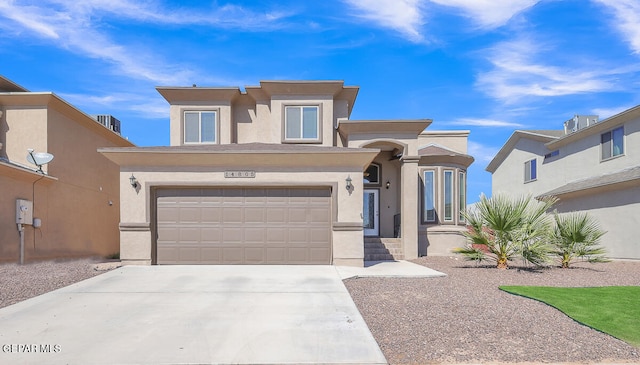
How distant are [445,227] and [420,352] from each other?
12930 millimetres

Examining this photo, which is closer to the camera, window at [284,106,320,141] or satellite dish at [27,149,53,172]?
satellite dish at [27,149,53,172]

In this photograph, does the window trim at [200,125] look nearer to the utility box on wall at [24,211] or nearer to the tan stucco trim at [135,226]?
the tan stucco trim at [135,226]

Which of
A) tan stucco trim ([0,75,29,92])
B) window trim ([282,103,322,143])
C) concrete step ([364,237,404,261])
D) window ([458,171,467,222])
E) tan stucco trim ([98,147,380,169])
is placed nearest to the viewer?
tan stucco trim ([98,147,380,169])

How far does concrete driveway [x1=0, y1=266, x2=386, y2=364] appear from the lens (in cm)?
566

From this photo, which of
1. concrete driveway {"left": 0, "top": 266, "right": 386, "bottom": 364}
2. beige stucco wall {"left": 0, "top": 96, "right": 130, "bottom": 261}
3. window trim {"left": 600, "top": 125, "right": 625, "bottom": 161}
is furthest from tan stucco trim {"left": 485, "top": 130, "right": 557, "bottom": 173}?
beige stucco wall {"left": 0, "top": 96, "right": 130, "bottom": 261}

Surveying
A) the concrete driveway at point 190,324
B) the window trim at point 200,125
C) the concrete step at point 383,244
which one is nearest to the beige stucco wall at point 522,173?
the concrete step at point 383,244

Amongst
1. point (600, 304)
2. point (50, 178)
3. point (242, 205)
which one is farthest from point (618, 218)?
point (50, 178)

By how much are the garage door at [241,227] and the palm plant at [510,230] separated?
14.9ft

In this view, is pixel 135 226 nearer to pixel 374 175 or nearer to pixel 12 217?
pixel 12 217

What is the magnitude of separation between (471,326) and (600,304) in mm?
3281

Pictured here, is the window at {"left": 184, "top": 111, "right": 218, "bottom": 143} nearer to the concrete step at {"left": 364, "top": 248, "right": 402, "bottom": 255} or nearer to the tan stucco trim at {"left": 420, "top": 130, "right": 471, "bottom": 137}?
the concrete step at {"left": 364, "top": 248, "right": 402, "bottom": 255}

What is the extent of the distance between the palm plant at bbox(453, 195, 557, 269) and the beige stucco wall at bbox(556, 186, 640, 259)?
21.1 feet

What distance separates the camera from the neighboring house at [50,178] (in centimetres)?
1355

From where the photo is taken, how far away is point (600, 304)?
27.3 feet
